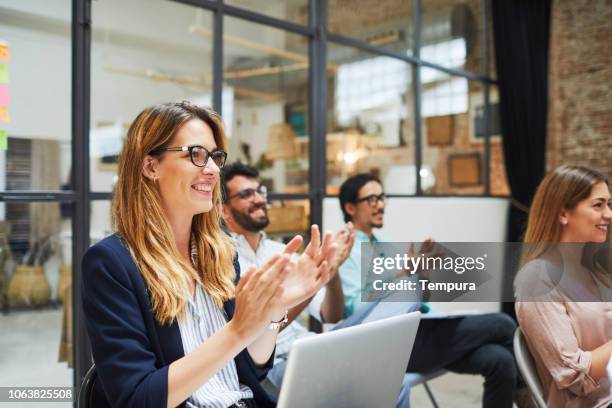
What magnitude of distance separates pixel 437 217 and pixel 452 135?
49.3 inches

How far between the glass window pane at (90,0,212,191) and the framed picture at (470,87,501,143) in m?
3.68

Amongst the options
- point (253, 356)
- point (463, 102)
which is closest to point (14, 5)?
point (253, 356)

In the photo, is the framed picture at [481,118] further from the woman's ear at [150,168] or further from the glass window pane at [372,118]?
the woman's ear at [150,168]

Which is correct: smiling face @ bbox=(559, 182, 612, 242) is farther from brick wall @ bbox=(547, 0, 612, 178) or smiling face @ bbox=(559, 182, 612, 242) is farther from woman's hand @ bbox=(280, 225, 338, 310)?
brick wall @ bbox=(547, 0, 612, 178)

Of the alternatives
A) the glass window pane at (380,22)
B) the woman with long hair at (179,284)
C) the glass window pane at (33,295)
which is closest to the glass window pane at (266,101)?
the glass window pane at (380,22)

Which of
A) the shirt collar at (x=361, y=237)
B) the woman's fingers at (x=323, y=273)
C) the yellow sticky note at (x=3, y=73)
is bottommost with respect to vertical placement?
the shirt collar at (x=361, y=237)

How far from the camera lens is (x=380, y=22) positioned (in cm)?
464

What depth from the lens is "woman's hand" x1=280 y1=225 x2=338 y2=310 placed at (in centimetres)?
107

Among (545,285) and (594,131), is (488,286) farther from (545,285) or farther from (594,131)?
(594,131)

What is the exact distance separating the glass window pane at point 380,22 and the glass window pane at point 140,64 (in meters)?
3.18

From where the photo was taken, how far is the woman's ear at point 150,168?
131 cm

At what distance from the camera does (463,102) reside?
524cm

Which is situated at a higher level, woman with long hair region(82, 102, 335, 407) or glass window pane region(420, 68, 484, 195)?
glass window pane region(420, 68, 484, 195)

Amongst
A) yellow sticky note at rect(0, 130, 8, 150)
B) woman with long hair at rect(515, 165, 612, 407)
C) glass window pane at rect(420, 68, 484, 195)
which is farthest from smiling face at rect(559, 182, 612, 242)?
glass window pane at rect(420, 68, 484, 195)
